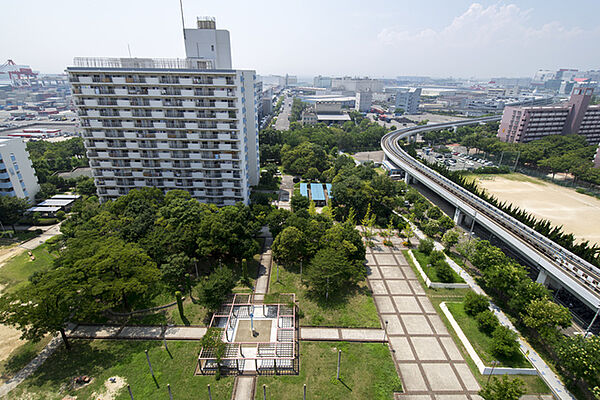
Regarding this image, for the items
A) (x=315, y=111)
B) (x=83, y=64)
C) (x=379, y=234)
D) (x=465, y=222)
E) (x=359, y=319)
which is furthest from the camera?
(x=315, y=111)

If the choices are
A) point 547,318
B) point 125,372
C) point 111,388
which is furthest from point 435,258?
point 111,388

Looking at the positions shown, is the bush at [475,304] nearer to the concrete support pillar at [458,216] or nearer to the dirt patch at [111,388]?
the concrete support pillar at [458,216]

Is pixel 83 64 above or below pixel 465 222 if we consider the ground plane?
above

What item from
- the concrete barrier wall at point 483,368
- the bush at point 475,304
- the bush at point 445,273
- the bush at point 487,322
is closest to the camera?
the concrete barrier wall at point 483,368

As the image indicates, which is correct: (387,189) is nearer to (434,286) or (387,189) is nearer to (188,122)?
(434,286)

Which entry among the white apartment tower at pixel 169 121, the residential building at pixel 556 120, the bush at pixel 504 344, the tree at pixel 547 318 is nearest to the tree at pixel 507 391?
the bush at pixel 504 344

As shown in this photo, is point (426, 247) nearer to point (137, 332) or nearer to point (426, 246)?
point (426, 246)

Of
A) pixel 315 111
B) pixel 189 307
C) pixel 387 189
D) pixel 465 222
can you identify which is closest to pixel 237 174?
pixel 189 307
